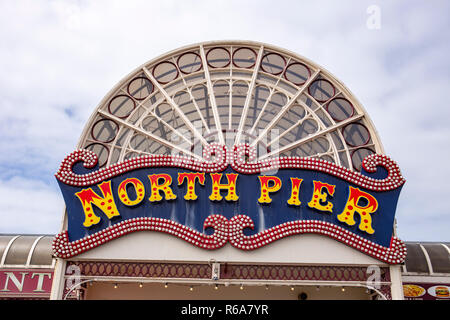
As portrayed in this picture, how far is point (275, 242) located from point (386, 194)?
3421mm

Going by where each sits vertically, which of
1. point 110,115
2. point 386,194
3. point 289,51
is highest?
point 289,51

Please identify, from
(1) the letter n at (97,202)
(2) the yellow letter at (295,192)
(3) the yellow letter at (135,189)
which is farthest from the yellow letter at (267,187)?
(1) the letter n at (97,202)

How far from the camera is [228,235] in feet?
37.7

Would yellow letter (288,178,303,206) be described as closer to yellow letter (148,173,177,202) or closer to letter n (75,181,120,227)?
yellow letter (148,173,177,202)

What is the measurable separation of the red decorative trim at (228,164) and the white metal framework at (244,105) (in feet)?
5.79

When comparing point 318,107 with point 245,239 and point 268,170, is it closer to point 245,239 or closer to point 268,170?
point 268,170

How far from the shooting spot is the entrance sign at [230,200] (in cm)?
1154

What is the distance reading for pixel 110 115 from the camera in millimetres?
14539

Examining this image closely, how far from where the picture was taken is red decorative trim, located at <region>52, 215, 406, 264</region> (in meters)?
→ 11.4

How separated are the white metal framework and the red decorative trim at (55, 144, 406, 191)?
1.76 metres

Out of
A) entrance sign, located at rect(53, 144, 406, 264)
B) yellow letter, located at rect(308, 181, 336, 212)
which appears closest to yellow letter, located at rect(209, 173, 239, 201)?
entrance sign, located at rect(53, 144, 406, 264)

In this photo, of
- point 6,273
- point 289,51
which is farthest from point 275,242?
point 6,273

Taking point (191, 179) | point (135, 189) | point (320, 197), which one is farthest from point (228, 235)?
point (135, 189)

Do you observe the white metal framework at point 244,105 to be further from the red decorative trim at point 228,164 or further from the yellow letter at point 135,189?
the yellow letter at point 135,189
